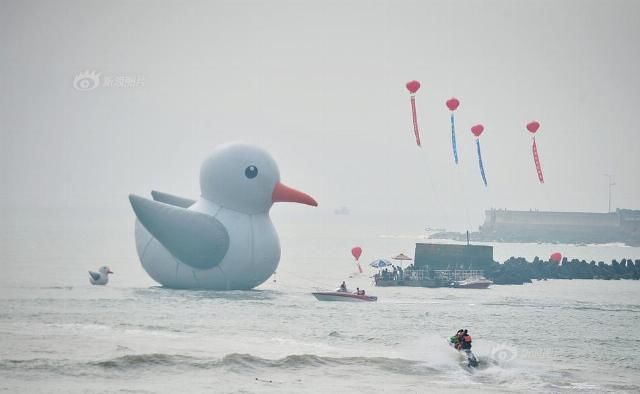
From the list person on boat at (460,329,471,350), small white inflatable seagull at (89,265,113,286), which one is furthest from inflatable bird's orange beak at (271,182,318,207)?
person on boat at (460,329,471,350)

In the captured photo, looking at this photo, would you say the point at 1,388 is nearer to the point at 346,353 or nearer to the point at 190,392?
the point at 190,392

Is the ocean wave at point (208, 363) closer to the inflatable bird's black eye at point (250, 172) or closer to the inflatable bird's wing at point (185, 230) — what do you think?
the inflatable bird's wing at point (185, 230)

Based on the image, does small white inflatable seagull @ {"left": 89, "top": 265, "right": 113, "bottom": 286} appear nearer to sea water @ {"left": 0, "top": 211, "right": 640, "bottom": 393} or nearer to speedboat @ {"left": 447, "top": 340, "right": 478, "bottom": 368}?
sea water @ {"left": 0, "top": 211, "right": 640, "bottom": 393}

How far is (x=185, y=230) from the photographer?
4684cm

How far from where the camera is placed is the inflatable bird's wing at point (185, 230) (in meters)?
46.8

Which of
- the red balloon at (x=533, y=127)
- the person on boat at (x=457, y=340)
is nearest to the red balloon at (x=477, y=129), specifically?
the red balloon at (x=533, y=127)

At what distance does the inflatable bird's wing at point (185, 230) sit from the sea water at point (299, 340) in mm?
1914

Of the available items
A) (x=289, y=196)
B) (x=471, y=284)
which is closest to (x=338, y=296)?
(x=289, y=196)

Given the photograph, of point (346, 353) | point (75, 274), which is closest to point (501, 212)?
point (75, 274)

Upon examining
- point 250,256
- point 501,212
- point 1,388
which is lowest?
point 1,388

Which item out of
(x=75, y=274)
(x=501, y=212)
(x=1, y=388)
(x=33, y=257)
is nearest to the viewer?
(x=1, y=388)

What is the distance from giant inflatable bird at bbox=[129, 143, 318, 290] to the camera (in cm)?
4709

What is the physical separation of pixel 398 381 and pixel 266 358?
14.8 ft

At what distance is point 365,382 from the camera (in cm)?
3238
